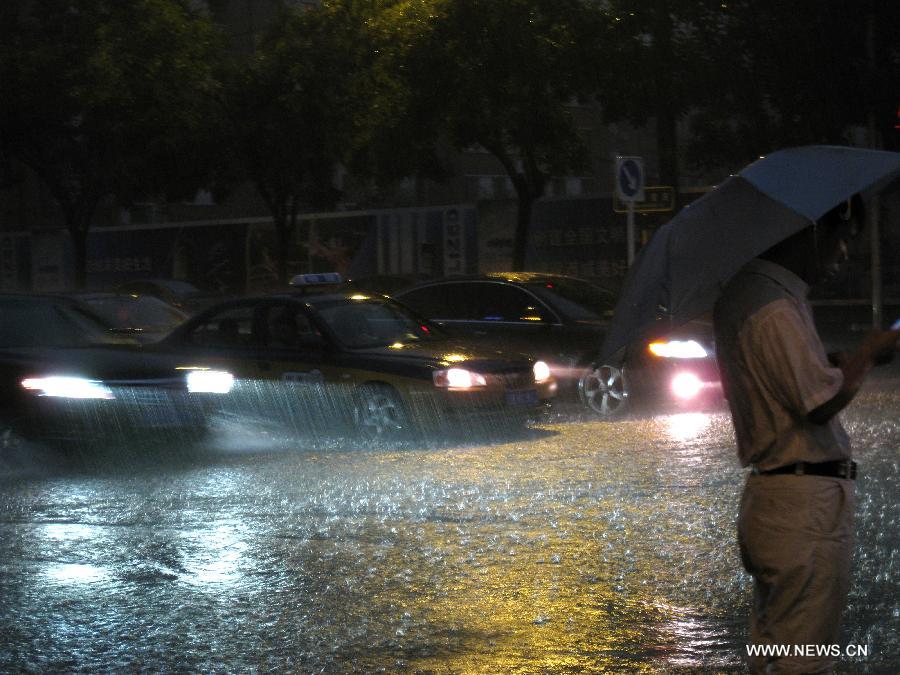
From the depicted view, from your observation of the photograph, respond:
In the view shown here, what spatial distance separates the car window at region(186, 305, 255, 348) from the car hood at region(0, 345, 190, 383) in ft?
5.49

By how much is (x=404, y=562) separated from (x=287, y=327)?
6451 mm

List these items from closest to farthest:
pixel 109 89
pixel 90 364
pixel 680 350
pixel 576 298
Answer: pixel 90 364
pixel 680 350
pixel 576 298
pixel 109 89

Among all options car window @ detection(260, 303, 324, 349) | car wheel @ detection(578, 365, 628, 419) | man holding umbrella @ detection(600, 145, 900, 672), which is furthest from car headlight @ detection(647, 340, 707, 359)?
man holding umbrella @ detection(600, 145, 900, 672)

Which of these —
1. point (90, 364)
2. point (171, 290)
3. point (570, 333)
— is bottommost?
point (90, 364)

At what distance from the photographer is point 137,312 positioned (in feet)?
49.0

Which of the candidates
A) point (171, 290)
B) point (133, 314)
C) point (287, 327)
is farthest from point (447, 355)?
point (171, 290)

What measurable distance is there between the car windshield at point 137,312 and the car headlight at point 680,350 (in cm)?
514

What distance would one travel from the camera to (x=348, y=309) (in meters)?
13.8

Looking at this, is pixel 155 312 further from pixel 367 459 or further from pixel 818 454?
pixel 818 454

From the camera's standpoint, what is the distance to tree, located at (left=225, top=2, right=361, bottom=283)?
35.0 meters

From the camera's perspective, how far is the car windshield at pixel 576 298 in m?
16.0

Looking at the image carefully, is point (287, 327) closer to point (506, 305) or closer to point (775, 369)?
point (506, 305)

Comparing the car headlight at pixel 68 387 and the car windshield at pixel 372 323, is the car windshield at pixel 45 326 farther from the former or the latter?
the car windshield at pixel 372 323

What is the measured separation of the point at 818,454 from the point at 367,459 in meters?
8.29
